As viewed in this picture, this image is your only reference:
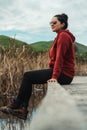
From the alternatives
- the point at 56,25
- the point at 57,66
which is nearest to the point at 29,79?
the point at 57,66

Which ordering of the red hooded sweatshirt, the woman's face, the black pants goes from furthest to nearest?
the black pants, the woman's face, the red hooded sweatshirt

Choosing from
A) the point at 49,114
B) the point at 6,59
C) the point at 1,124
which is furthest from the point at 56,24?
the point at 6,59

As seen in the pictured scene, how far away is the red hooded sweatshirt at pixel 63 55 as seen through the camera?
561 cm

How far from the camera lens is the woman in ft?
18.5

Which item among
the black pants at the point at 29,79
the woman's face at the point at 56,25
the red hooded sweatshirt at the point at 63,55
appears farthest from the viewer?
the black pants at the point at 29,79

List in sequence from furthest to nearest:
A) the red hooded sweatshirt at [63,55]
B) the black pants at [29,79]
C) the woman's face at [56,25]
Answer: the black pants at [29,79]
the woman's face at [56,25]
the red hooded sweatshirt at [63,55]

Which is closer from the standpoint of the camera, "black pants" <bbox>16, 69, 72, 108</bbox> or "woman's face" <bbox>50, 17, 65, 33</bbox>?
"woman's face" <bbox>50, 17, 65, 33</bbox>

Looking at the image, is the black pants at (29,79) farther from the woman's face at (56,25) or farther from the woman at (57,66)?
the woman's face at (56,25)

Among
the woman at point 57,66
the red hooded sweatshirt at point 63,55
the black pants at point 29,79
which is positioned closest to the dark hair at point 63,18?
the woman at point 57,66

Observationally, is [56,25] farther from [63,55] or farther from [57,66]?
[57,66]

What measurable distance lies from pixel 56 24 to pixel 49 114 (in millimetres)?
4271

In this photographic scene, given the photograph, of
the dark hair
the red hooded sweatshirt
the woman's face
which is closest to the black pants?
the red hooded sweatshirt

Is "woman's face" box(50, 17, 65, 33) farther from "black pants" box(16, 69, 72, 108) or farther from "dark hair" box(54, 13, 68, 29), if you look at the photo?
"black pants" box(16, 69, 72, 108)

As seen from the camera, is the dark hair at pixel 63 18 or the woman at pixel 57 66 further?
the dark hair at pixel 63 18
